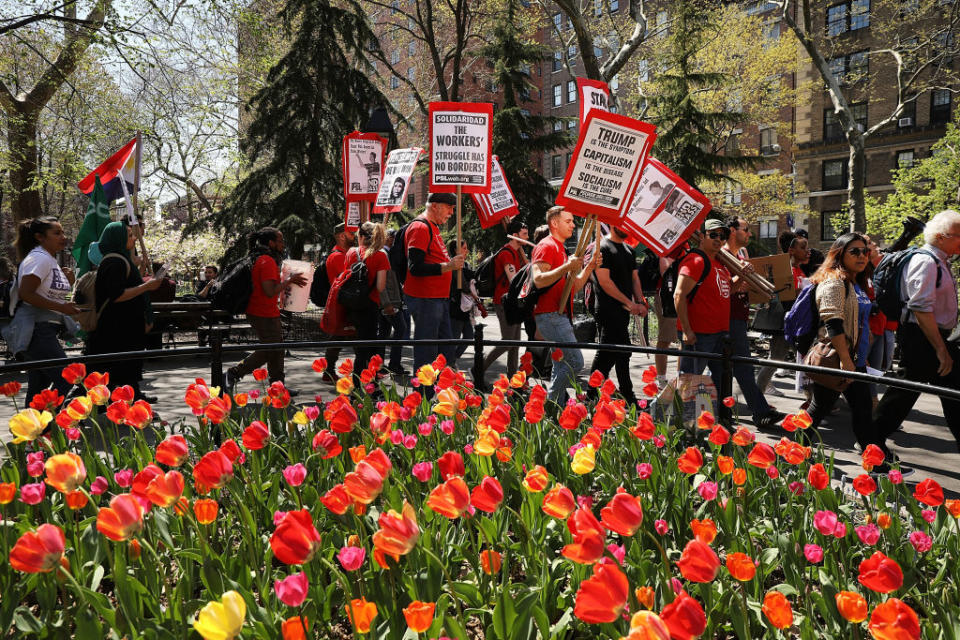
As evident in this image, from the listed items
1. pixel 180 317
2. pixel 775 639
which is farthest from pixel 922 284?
pixel 180 317

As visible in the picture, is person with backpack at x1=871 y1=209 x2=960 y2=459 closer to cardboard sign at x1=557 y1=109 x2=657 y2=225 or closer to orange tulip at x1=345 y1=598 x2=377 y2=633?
cardboard sign at x1=557 y1=109 x2=657 y2=225

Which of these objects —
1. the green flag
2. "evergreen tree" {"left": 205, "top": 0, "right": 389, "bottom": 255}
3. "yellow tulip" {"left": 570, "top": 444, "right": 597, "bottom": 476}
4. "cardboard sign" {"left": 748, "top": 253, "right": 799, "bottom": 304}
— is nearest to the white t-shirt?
the green flag

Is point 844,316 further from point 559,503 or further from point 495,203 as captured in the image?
point 495,203

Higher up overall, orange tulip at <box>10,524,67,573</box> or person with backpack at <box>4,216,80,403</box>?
person with backpack at <box>4,216,80,403</box>

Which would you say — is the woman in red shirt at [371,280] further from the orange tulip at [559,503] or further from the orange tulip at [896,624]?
the orange tulip at [896,624]

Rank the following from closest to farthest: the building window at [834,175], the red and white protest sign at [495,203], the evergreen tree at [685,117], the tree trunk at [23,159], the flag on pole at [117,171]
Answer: the flag on pole at [117,171] < the red and white protest sign at [495,203] < the tree trunk at [23,159] < the evergreen tree at [685,117] < the building window at [834,175]

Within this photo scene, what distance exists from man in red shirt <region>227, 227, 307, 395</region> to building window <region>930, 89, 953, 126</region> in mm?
39834

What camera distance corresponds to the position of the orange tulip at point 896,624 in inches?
51.1

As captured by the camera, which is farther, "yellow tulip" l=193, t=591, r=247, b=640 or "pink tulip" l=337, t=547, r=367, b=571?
"pink tulip" l=337, t=547, r=367, b=571

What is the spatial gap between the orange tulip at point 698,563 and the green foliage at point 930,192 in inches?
906

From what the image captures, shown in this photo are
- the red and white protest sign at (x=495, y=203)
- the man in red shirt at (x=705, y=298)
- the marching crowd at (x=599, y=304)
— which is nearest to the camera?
the marching crowd at (x=599, y=304)

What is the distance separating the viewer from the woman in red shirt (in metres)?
7.47

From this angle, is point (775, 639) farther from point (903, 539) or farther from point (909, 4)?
point (909, 4)

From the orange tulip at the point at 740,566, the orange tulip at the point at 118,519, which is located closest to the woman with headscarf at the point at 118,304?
the orange tulip at the point at 118,519
